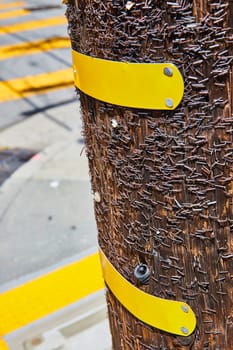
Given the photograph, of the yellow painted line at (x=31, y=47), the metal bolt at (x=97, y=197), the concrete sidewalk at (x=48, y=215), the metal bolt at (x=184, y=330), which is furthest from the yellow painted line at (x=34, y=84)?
the metal bolt at (x=184, y=330)

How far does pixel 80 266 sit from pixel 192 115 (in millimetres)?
2807

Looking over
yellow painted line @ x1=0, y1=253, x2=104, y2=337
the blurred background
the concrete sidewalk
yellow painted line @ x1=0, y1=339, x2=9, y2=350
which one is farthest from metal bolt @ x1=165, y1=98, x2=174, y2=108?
yellow painted line @ x1=0, y1=253, x2=104, y2=337

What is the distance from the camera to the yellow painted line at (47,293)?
3.50 metres

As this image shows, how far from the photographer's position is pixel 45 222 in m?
4.75

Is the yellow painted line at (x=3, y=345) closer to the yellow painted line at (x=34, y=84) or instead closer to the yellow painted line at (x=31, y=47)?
the yellow painted line at (x=34, y=84)

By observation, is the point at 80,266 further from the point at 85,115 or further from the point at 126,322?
the point at 85,115

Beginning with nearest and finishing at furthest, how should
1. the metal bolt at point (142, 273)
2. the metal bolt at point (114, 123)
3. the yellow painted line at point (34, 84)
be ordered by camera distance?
1. the metal bolt at point (114, 123)
2. the metal bolt at point (142, 273)
3. the yellow painted line at point (34, 84)

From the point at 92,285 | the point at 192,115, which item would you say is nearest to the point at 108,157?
the point at 192,115

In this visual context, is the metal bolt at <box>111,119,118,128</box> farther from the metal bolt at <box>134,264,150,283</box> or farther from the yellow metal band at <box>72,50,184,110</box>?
the metal bolt at <box>134,264,150,283</box>

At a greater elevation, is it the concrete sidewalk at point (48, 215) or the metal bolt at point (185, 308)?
the metal bolt at point (185, 308)

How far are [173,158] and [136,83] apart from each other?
22 centimetres

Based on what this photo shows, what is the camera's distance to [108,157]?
1.61 meters

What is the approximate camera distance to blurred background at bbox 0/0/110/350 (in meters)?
3.39

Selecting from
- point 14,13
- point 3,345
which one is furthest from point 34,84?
point 3,345
